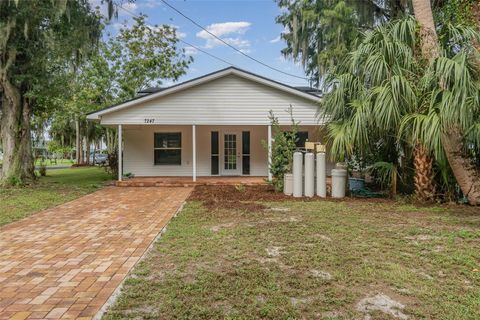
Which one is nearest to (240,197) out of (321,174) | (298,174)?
(298,174)

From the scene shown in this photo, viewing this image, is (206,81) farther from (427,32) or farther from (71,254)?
(71,254)

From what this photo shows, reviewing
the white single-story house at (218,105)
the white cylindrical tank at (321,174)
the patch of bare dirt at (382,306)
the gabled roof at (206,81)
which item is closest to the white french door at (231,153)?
the white single-story house at (218,105)

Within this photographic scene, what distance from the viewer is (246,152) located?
15.7 m

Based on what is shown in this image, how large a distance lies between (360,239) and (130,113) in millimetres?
10526

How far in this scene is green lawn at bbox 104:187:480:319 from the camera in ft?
10.4

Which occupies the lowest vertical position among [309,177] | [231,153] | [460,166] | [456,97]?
[309,177]

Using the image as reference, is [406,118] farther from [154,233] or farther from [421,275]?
[154,233]

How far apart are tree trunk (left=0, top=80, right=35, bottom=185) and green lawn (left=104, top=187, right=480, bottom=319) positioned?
9288 millimetres

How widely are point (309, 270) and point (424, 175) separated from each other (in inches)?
239

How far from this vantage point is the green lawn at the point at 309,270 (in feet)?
10.4

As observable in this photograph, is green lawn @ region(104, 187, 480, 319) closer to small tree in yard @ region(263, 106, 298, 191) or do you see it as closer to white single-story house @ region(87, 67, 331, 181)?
small tree in yard @ region(263, 106, 298, 191)

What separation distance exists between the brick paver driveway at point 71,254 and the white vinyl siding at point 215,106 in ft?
17.4

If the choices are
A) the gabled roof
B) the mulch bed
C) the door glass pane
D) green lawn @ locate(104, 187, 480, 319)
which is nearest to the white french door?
the door glass pane

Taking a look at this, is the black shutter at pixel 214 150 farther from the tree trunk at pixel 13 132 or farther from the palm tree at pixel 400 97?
the tree trunk at pixel 13 132
